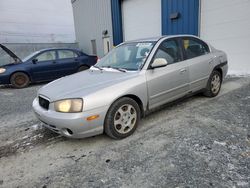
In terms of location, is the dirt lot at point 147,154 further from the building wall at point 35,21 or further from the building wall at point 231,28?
the building wall at point 35,21

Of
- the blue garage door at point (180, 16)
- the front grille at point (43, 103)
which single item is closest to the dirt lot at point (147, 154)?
the front grille at point (43, 103)

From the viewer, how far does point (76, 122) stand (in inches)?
103

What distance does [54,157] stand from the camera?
2.73 meters

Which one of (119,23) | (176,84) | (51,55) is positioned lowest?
(176,84)

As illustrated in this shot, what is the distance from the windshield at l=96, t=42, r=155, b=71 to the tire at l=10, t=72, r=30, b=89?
16.4ft

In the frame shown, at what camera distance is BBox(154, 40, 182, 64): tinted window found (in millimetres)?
3543

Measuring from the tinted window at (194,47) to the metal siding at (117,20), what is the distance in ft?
26.4

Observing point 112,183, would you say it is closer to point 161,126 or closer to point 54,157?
point 54,157

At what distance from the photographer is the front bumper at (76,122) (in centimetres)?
261

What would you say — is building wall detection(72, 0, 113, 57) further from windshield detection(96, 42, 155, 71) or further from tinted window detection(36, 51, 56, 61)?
windshield detection(96, 42, 155, 71)

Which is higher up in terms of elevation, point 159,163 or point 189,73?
point 189,73

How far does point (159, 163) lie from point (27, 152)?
73.5 inches

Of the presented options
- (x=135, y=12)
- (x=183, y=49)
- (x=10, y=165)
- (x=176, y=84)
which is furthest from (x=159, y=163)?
(x=135, y=12)

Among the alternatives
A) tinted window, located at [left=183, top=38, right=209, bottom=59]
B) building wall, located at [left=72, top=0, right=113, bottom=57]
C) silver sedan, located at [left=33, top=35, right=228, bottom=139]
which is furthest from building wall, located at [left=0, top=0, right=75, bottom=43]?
tinted window, located at [left=183, top=38, right=209, bottom=59]
